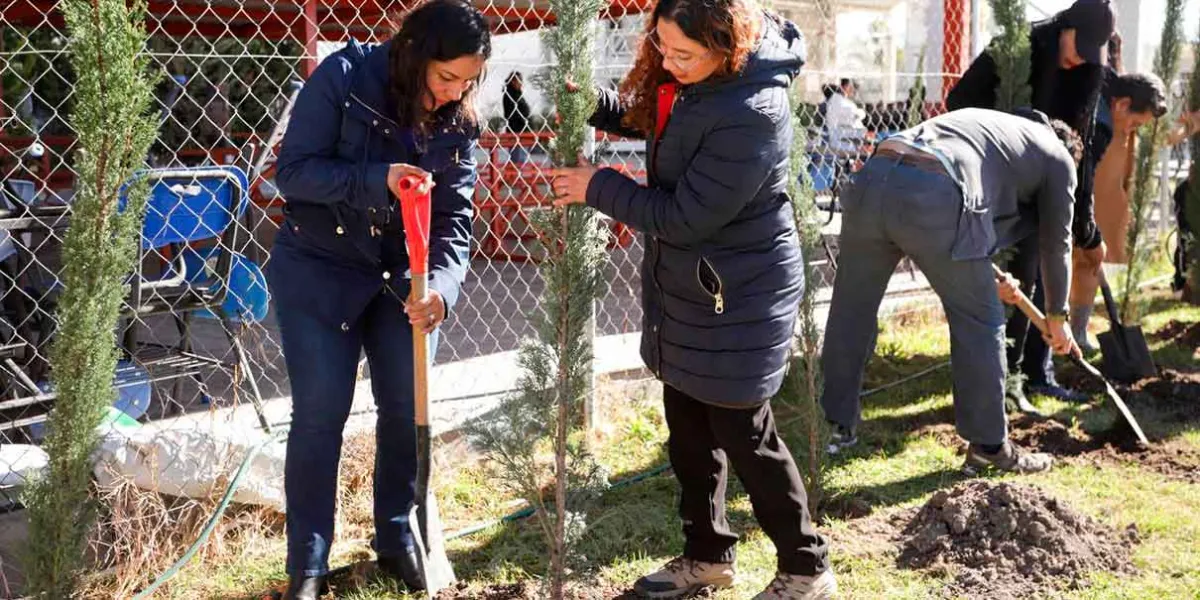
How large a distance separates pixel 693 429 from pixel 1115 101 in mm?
3548

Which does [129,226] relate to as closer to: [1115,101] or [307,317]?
[307,317]

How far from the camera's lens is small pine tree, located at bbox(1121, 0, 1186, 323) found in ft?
19.9

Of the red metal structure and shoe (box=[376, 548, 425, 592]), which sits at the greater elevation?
the red metal structure

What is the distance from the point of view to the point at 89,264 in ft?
8.25

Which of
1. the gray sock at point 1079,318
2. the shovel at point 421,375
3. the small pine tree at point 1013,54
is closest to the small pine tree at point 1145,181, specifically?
the gray sock at point 1079,318

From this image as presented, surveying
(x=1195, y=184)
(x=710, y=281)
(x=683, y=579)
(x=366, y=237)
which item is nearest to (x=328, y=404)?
(x=366, y=237)

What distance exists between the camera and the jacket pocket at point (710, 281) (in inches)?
112

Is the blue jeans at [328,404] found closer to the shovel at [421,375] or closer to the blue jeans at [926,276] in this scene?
the shovel at [421,375]

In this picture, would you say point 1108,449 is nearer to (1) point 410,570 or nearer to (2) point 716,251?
(2) point 716,251

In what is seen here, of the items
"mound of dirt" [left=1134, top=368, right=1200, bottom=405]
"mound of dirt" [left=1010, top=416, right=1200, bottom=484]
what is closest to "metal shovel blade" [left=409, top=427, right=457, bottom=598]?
"mound of dirt" [left=1010, top=416, right=1200, bottom=484]

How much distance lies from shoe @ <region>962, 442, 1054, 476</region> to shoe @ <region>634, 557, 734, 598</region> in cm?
152

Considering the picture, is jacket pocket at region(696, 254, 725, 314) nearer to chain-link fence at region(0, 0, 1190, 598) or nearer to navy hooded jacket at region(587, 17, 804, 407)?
navy hooded jacket at region(587, 17, 804, 407)

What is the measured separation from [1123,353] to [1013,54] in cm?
167

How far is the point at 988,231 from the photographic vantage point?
13.3 feet
